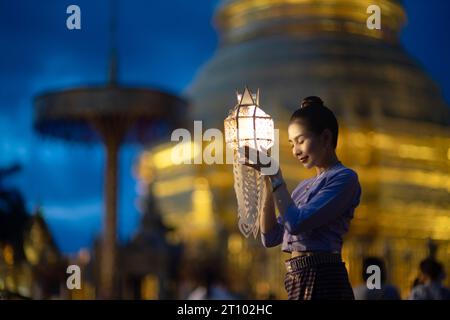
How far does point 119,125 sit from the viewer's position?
61.2ft

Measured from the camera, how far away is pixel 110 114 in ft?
60.3

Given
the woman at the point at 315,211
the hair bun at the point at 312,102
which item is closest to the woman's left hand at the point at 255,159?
the woman at the point at 315,211

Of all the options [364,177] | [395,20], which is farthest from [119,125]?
[395,20]

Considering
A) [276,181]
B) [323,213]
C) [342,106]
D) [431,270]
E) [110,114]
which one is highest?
[342,106]

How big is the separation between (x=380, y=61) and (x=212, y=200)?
657 centimetres

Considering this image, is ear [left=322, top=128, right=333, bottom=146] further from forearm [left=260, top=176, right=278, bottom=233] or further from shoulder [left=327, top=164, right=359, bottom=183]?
forearm [left=260, top=176, right=278, bottom=233]

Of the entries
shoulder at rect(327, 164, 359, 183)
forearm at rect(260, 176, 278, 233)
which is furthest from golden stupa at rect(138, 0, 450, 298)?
shoulder at rect(327, 164, 359, 183)

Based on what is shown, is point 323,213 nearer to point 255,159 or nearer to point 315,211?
point 315,211

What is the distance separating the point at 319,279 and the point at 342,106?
25808mm

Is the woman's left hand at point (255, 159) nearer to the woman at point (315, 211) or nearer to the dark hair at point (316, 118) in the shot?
the woman at point (315, 211)

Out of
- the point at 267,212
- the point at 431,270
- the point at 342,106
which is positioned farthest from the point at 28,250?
the point at 267,212

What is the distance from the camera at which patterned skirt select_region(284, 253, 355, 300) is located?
12.1 ft

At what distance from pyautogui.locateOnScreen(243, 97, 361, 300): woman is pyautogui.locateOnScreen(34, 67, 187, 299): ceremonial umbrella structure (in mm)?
14286

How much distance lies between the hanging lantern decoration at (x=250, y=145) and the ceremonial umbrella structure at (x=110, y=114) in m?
14.2
